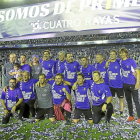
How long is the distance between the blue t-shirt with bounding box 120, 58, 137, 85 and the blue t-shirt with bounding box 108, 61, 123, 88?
0.75 ft

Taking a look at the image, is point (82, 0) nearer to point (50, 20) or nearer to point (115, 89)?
point (50, 20)

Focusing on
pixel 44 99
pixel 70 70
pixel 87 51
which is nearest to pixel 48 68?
pixel 70 70

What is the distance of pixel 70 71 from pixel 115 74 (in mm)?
1212

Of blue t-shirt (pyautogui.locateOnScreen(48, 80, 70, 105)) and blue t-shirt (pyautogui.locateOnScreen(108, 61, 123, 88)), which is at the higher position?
blue t-shirt (pyautogui.locateOnScreen(108, 61, 123, 88))

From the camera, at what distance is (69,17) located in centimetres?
256

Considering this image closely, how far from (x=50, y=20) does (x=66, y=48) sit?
48.5 feet

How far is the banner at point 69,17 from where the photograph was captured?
2.33 meters

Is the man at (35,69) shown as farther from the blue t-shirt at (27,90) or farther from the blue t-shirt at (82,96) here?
the blue t-shirt at (82,96)

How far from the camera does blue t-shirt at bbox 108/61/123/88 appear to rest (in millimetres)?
3713

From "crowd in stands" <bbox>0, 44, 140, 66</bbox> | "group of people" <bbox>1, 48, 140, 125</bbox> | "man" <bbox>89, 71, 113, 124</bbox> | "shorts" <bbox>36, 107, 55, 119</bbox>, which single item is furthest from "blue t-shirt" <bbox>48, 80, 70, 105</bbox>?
"crowd in stands" <bbox>0, 44, 140, 66</bbox>

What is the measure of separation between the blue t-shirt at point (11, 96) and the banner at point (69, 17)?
1329 millimetres

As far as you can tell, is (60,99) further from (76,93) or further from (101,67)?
(101,67)

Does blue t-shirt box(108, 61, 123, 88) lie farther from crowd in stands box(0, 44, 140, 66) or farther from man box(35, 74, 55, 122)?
crowd in stands box(0, 44, 140, 66)

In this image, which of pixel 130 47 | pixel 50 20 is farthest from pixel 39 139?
pixel 130 47
